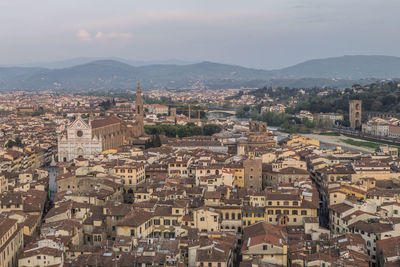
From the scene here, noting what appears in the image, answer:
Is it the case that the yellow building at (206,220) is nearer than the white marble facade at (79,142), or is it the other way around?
the yellow building at (206,220)

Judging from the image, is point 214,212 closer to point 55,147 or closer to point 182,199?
point 182,199

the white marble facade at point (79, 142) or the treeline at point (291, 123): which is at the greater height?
the white marble facade at point (79, 142)

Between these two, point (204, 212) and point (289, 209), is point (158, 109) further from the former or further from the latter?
point (204, 212)

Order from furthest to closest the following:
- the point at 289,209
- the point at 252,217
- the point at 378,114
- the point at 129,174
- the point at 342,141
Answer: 1. the point at 378,114
2. the point at 342,141
3. the point at 129,174
4. the point at 289,209
5. the point at 252,217

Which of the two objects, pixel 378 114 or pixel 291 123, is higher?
pixel 378 114

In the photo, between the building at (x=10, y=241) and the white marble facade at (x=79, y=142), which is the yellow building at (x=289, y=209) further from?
the white marble facade at (x=79, y=142)

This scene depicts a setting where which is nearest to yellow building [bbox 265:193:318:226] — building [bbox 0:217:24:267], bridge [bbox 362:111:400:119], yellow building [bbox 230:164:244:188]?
yellow building [bbox 230:164:244:188]

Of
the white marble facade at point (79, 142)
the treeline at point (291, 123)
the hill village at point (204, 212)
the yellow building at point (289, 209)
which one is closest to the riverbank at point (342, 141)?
the treeline at point (291, 123)

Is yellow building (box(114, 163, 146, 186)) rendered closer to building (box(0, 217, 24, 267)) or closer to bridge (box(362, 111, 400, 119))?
building (box(0, 217, 24, 267))

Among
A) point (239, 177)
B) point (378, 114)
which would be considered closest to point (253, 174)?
point (239, 177)

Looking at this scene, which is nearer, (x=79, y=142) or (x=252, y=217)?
(x=252, y=217)

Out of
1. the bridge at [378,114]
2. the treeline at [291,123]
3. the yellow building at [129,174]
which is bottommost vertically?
the treeline at [291,123]

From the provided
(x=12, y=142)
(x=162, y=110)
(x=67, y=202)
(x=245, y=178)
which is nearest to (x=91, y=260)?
(x=67, y=202)
